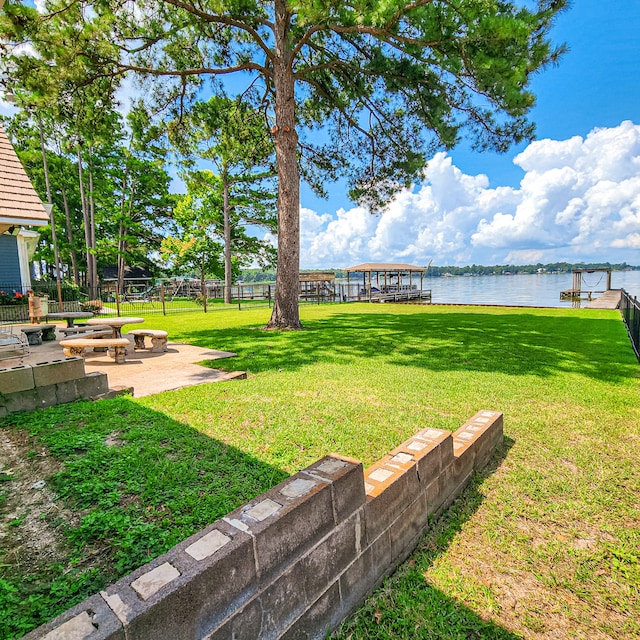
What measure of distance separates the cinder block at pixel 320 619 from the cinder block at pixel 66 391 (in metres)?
3.58

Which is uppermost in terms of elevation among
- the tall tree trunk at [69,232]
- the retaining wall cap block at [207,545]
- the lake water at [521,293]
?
the tall tree trunk at [69,232]

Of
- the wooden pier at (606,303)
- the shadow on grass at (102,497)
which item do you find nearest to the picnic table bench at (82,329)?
the shadow on grass at (102,497)

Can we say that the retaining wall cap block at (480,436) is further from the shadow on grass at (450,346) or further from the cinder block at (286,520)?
the shadow on grass at (450,346)

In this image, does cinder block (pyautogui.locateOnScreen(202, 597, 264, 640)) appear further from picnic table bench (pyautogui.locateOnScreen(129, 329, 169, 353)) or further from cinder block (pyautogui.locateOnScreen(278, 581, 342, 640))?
picnic table bench (pyautogui.locateOnScreen(129, 329, 169, 353))

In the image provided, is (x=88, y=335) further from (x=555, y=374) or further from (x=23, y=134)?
→ (x=23, y=134)

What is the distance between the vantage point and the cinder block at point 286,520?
1345mm

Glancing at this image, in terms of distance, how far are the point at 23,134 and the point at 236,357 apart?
25980mm

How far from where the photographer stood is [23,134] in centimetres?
2233

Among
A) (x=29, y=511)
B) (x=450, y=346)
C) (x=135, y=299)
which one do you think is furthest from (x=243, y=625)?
(x=135, y=299)

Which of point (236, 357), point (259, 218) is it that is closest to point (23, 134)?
point (259, 218)

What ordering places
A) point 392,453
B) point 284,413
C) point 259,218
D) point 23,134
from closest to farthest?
point 392,453 → point 284,413 → point 23,134 → point 259,218

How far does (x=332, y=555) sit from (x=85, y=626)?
98cm

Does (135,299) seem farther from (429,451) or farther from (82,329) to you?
(429,451)

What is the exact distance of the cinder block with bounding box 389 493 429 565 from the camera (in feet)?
6.64
